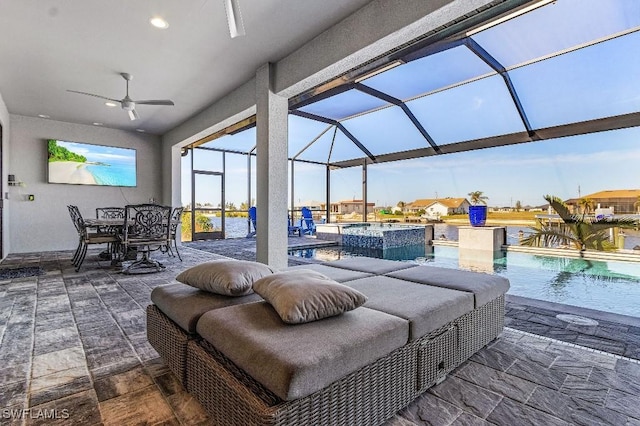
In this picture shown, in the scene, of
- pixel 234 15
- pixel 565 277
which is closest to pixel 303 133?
pixel 565 277

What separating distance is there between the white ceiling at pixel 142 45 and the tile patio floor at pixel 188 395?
2.74 meters

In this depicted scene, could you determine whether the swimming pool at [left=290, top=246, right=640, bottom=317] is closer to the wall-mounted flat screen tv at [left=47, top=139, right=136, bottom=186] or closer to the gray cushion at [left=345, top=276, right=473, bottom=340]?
the gray cushion at [left=345, top=276, right=473, bottom=340]

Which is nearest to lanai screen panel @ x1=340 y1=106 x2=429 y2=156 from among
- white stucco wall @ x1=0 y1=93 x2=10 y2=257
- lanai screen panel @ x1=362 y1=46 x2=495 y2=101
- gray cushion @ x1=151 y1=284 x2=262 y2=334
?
lanai screen panel @ x1=362 y1=46 x2=495 y2=101

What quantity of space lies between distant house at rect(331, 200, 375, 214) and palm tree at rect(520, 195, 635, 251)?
14.6ft

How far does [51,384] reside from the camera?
1648mm

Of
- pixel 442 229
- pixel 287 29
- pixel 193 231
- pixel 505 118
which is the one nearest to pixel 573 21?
pixel 505 118

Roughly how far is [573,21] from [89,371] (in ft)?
19.0

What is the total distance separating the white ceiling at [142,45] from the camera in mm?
2967

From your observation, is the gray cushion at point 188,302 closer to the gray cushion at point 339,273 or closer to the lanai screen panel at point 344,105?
the gray cushion at point 339,273

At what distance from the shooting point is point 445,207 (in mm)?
9102

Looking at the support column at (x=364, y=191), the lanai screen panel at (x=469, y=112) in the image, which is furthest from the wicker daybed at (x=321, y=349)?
the support column at (x=364, y=191)

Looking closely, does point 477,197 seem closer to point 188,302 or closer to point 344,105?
point 344,105

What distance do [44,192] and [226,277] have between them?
7329mm

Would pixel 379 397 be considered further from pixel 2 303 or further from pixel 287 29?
pixel 2 303
